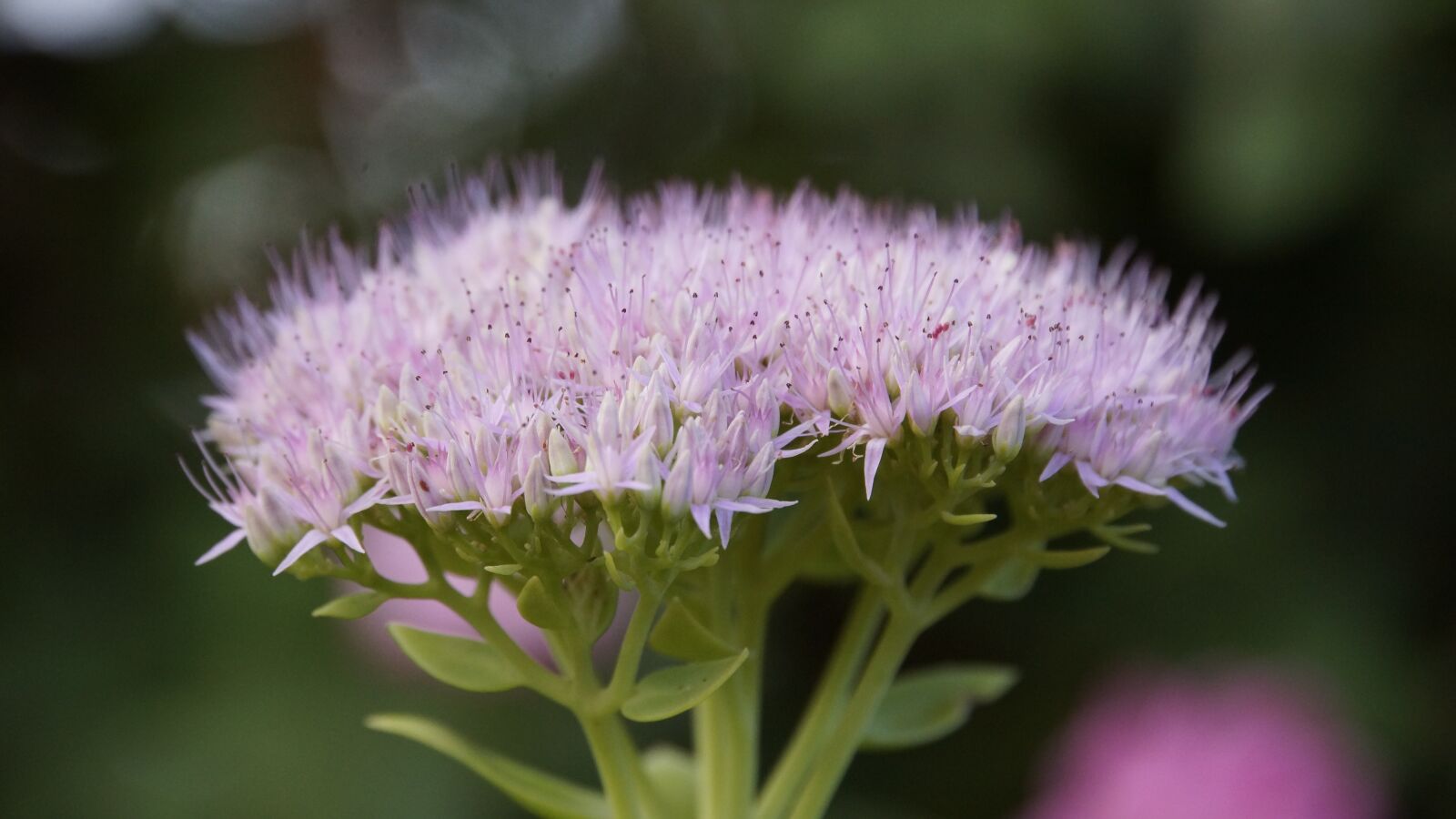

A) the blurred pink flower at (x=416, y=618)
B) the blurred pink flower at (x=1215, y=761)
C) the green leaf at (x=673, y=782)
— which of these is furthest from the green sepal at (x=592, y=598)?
the blurred pink flower at (x=1215, y=761)

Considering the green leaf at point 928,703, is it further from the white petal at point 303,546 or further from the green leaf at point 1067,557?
the white petal at point 303,546

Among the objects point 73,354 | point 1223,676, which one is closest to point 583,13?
Result: point 73,354

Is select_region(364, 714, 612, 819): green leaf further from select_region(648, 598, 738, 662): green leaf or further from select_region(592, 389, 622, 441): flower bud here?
select_region(592, 389, 622, 441): flower bud

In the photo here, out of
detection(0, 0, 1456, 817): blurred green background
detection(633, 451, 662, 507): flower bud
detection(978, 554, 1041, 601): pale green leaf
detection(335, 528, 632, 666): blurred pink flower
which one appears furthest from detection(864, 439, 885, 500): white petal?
detection(0, 0, 1456, 817): blurred green background

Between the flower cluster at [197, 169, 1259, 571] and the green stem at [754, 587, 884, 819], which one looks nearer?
the flower cluster at [197, 169, 1259, 571]

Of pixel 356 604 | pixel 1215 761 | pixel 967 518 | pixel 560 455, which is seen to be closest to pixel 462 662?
pixel 356 604

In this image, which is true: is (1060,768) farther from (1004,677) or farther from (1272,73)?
(1272,73)

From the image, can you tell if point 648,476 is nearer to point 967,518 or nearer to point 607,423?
point 607,423
